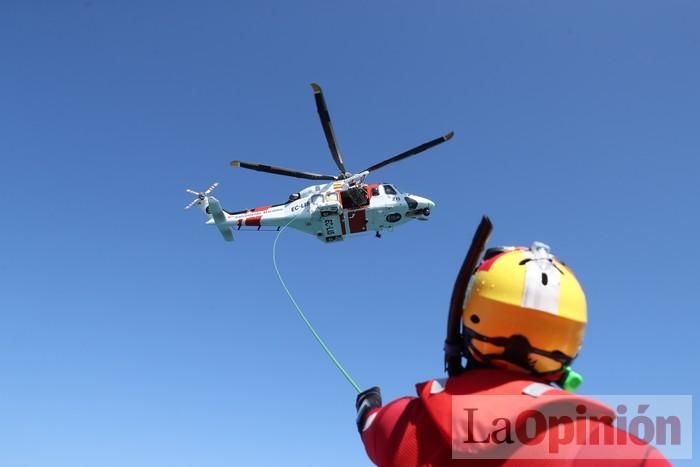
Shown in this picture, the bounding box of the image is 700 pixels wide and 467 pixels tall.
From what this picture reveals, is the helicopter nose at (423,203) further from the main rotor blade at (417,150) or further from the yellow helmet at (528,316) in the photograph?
the yellow helmet at (528,316)

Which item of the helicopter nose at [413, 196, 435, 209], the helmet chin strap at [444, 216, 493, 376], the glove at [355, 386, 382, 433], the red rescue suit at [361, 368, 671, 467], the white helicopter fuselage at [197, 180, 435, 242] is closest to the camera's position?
the red rescue suit at [361, 368, 671, 467]

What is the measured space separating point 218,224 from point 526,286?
24.8m

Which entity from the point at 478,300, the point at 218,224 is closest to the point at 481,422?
the point at 478,300

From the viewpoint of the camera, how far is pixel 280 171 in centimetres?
2252

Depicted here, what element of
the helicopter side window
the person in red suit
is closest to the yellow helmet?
the person in red suit

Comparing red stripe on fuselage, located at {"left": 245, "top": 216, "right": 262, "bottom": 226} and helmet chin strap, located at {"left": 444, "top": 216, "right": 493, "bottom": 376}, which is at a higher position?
red stripe on fuselage, located at {"left": 245, "top": 216, "right": 262, "bottom": 226}

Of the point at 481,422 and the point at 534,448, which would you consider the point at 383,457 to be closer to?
the point at 481,422

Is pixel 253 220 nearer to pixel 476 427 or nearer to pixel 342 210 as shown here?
pixel 342 210

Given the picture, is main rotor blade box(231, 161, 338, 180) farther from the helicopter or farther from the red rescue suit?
the red rescue suit

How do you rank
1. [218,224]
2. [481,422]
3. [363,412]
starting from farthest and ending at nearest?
[218,224], [363,412], [481,422]

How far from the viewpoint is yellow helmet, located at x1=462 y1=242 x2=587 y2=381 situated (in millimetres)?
2201

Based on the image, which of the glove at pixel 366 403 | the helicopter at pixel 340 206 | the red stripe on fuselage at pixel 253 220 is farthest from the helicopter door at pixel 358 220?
the glove at pixel 366 403

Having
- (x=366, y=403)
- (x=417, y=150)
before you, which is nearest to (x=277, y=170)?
Answer: (x=417, y=150)

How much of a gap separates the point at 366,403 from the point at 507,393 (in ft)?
2.56
